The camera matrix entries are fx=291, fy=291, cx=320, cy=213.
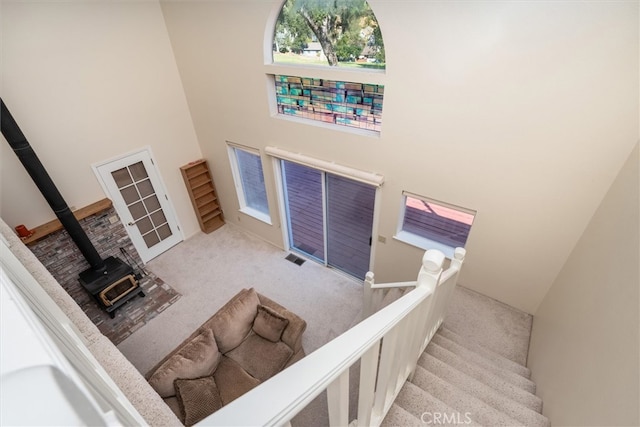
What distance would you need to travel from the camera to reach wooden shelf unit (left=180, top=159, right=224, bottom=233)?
548cm

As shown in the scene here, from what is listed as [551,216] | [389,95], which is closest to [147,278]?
[389,95]

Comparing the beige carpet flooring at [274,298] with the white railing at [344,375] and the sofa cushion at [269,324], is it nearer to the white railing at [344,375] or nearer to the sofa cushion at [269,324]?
the sofa cushion at [269,324]

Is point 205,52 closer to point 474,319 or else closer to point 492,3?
point 492,3

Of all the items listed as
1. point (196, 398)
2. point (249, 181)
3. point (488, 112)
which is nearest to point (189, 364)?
point (196, 398)

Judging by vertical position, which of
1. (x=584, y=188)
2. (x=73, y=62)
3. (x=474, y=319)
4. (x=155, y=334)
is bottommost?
(x=155, y=334)

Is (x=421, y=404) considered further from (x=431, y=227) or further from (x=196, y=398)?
(x=431, y=227)

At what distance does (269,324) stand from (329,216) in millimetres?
2012

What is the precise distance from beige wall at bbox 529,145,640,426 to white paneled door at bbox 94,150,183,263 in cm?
571

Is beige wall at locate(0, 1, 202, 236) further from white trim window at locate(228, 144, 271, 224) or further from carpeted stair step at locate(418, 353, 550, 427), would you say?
carpeted stair step at locate(418, 353, 550, 427)

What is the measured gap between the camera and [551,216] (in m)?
2.87

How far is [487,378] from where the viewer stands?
2447 millimetres

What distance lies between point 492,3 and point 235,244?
520 cm

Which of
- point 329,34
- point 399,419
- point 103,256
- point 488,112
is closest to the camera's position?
point 399,419

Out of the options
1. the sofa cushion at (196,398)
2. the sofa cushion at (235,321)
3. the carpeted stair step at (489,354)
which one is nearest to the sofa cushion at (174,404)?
the sofa cushion at (196,398)
